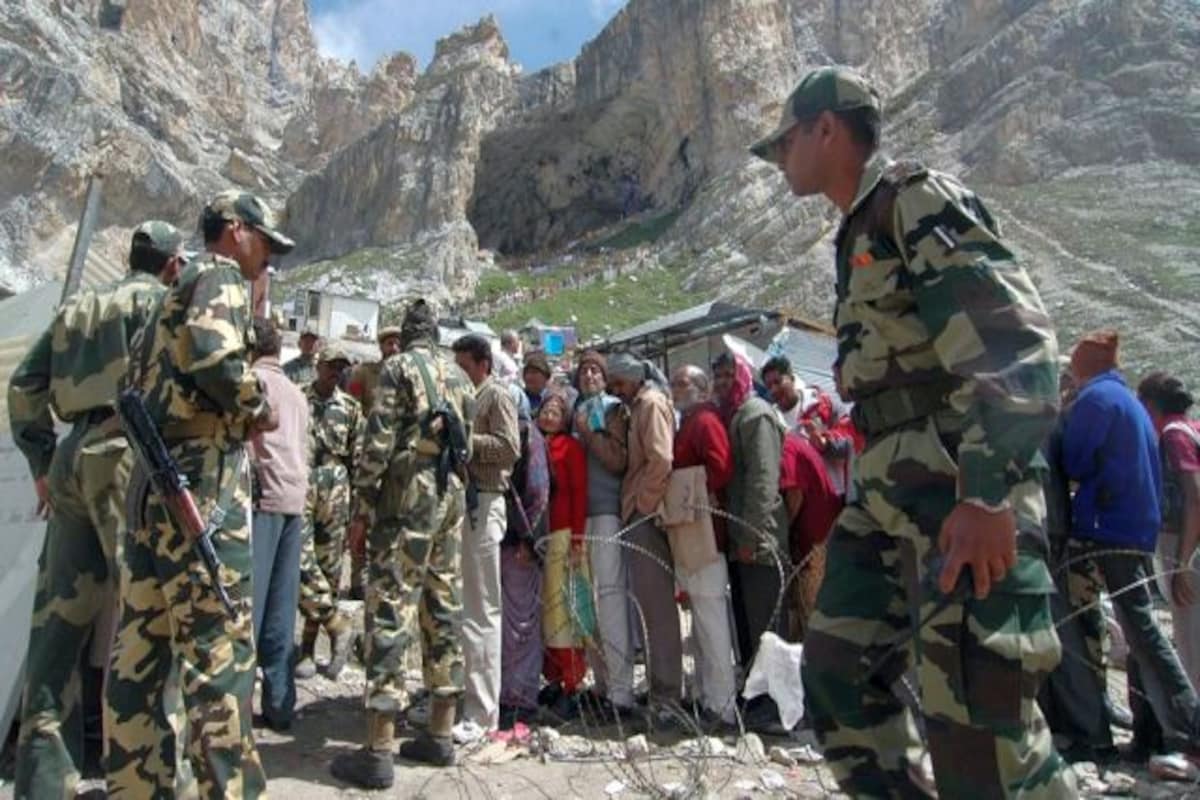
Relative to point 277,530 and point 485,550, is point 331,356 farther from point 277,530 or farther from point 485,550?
point 485,550

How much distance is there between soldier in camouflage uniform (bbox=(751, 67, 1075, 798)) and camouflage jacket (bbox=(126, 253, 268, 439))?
176 centimetres

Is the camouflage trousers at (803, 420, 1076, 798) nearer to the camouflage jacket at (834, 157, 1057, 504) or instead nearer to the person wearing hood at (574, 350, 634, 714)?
the camouflage jacket at (834, 157, 1057, 504)

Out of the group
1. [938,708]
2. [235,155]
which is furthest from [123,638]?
[235,155]

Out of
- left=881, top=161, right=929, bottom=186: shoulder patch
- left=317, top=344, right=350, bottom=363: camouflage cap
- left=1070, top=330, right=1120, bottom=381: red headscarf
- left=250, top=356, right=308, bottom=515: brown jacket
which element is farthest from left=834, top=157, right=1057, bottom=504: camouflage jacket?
left=317, top=344, right=350, bottom=363: camouflage cap

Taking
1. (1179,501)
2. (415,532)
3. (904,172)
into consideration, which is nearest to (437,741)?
(415,532)

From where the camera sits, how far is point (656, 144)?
5966cm

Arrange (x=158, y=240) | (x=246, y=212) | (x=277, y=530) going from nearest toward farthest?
(x=246, y=212), (x=158, y=240), (x=277, y=530)

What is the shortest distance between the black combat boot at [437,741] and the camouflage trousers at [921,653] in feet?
7.40

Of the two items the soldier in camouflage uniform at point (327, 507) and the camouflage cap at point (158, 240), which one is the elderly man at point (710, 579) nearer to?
the soldier in camouflage uniform at point (327, 507)

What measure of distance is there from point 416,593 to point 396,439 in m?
0.70

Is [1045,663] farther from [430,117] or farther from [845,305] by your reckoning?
[430,117]

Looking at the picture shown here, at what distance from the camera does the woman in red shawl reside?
16.8ft

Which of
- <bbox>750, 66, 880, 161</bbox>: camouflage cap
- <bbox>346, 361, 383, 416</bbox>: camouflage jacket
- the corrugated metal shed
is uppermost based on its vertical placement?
the corrugated metal shed

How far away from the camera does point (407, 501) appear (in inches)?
161
